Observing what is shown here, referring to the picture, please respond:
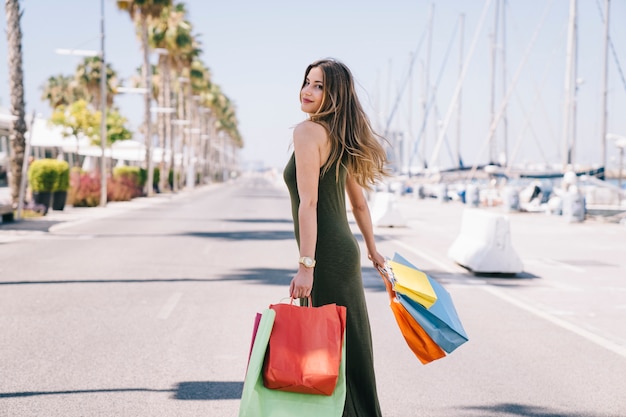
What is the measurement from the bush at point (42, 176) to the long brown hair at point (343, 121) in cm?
2475

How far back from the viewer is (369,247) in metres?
4.06

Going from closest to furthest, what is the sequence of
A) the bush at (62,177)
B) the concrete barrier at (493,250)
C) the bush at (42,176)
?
the concrete barrier at (493,250) < the bush at (42,176) < the bush at (62,177)

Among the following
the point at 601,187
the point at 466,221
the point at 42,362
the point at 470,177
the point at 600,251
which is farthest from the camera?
the point at 470,177

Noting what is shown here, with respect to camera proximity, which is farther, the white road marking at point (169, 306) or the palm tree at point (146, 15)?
the palm tree at point (146, 15)

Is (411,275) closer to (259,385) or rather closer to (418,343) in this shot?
(418,343)

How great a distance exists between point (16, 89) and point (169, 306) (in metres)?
17.1

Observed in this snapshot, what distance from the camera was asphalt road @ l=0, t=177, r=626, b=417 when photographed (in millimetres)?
5324

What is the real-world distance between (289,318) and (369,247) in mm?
939

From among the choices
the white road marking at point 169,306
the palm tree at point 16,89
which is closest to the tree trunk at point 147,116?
the palm tree at point 16,89

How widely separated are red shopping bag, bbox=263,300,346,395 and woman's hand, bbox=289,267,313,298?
25cm

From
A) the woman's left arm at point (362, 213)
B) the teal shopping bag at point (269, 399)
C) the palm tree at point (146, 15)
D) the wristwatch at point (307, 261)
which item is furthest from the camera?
the palm tree at point (146, 15)

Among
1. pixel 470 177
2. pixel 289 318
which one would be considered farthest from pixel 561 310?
pixel 470 177

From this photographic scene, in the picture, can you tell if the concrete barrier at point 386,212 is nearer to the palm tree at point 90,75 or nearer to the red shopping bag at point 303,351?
the red shopping bag at point 303,351

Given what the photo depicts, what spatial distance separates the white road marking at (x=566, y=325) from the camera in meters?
7.15
